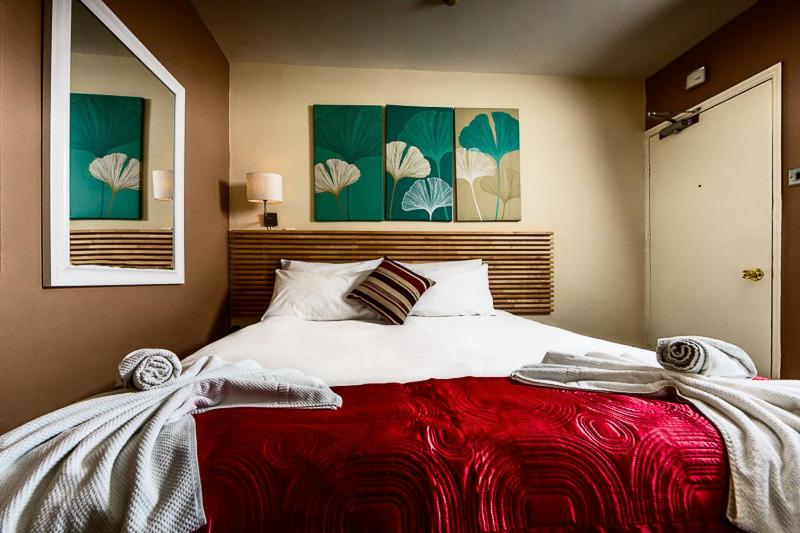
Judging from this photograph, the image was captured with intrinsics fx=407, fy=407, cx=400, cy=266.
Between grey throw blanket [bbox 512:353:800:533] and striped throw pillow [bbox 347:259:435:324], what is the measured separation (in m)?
1.26

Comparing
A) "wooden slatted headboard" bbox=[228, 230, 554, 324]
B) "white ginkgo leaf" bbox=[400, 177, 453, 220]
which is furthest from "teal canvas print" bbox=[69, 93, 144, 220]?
"white ginkgo leaf" bbox=[400, 177, 453, 220]

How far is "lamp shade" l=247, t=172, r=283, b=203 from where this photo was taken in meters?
2.98

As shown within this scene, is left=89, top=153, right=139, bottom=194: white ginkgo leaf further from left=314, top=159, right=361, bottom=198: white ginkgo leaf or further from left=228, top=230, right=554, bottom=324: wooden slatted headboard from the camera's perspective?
left=314, top=159, right=361, bottom=198: white ginkgo leaf

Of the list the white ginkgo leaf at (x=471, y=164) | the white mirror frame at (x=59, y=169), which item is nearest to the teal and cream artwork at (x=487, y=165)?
the white ginkgo leaf at (x=471, y=164)

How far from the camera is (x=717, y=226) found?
2.78 m

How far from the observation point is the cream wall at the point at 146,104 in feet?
4.94

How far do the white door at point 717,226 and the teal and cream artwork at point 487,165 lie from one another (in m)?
1.18

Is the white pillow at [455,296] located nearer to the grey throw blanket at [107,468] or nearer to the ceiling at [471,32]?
the ceiling at [471,32]

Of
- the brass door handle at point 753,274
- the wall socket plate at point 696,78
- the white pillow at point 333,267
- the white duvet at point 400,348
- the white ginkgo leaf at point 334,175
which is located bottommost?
the white duvet at point 400,348

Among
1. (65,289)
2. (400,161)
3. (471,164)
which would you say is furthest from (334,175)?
(65,289)

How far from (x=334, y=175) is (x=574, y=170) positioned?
2027 mm

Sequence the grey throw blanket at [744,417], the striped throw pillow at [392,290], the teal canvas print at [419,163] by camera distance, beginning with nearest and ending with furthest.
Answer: the grey throw blanket at [744,417] → the striped throw pillow at [392,290] → the teal canvas print at [419,163]

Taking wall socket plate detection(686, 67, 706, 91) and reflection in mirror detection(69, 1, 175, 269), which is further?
wall socket plate detection(686, 67, 706, 91)

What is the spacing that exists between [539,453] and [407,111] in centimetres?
297
